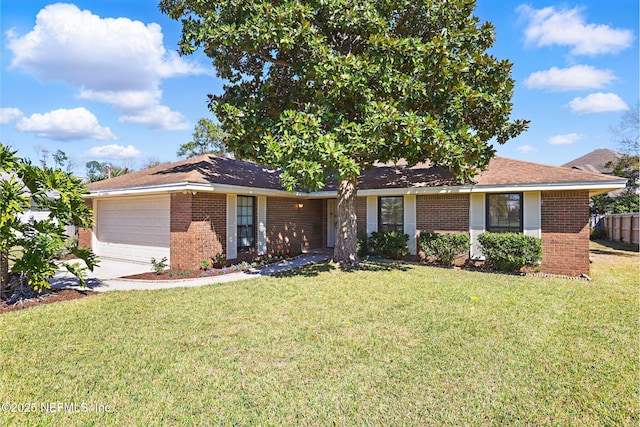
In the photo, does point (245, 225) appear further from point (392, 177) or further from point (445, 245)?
point (445, 245)

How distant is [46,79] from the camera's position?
12961 millimetres

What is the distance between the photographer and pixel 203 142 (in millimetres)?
37312

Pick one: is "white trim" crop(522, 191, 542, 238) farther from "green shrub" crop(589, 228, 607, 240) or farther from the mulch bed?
"green shrub" crop(589, 228, 607, 240)

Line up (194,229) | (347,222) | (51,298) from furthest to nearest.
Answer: (347,222)
(194,229)
(51,298)

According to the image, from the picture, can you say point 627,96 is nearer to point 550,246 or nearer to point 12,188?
point 550,246

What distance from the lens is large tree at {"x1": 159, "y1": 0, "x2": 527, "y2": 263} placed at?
701 cm

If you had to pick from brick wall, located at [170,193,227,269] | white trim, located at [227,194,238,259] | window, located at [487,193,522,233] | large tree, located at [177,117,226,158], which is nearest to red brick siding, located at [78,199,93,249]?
brick wall, located at [170,193,227,269]

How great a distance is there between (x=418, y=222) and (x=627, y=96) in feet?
61.5

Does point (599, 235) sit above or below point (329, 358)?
above

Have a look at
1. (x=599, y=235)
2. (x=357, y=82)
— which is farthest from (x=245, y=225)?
(x=599, y=235)

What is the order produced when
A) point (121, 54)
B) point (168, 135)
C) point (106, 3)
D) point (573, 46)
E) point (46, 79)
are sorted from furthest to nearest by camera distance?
1. point (168, 135)
2. point (46, 79)
3. point (121, 54)
4. point (573, 46)
5. point (106, 3)

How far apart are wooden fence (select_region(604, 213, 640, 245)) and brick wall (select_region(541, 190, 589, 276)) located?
1069 cm

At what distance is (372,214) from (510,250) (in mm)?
4761

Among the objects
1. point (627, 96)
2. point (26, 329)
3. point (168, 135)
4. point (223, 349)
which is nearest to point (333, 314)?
point (223, 349)
